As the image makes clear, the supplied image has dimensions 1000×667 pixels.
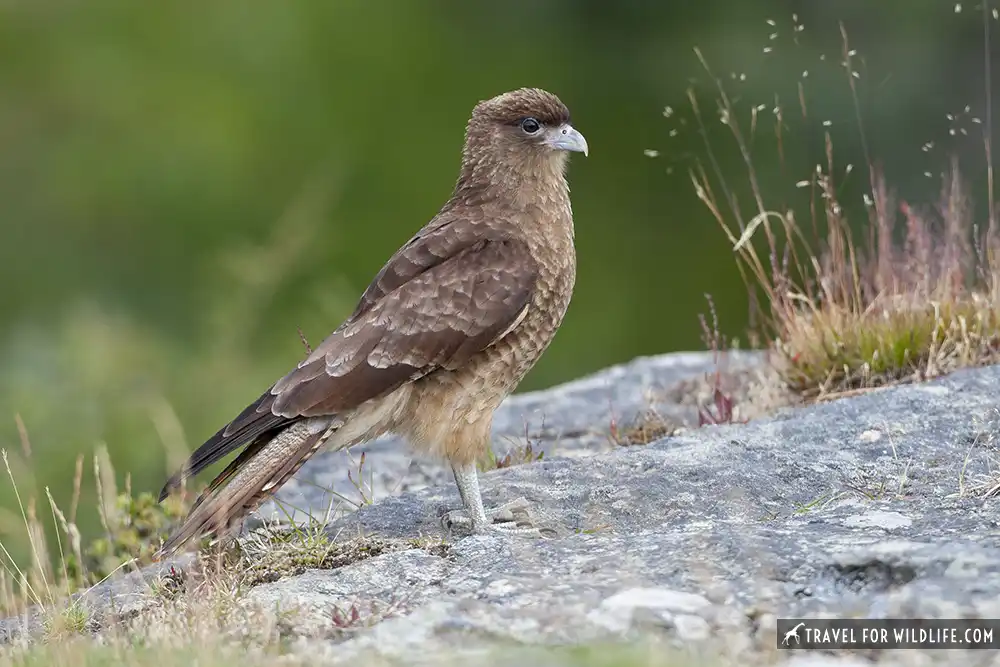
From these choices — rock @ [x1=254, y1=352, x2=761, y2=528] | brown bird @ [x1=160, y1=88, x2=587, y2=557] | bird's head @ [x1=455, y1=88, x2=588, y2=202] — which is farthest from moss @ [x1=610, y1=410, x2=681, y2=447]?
bird's head @ [x1=455, y1=88, x2=588, y2=202]

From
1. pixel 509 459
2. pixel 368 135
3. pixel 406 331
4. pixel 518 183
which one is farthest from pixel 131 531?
pixel 368 135

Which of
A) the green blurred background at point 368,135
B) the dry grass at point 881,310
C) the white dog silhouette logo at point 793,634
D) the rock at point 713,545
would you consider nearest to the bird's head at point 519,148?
the dry grass at point 881,310

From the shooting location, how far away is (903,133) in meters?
16.9

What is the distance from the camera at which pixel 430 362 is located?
550 centimetres

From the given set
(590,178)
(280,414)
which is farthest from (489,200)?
(590,178)

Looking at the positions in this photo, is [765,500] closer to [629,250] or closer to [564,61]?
[629,250]

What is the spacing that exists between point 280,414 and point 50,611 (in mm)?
1077

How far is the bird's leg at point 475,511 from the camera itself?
5.30 m

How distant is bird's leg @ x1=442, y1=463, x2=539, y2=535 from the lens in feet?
17.4

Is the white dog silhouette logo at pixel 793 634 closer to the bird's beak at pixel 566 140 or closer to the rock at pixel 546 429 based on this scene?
the rock at pixel 546 429

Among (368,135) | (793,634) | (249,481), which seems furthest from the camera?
(368,135)

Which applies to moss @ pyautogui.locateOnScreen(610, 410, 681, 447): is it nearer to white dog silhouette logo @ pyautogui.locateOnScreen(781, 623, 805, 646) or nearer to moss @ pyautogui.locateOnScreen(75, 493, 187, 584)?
moss @ pyautogui.locateOnScreen(75, 493, 187, 584)

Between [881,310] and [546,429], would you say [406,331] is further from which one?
[881,310]

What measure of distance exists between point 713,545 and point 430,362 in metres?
1.52
